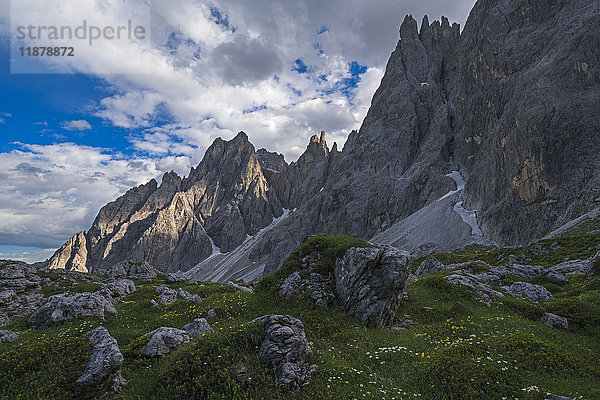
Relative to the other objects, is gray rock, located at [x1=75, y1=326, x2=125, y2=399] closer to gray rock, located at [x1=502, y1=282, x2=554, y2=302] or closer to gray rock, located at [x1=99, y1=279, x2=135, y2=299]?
A: gray rock, located at [x1=99, y1=279, x2=135, y2=299]

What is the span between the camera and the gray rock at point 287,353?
33.1 ft

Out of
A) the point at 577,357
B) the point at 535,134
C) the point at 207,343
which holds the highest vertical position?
the point at 535,134

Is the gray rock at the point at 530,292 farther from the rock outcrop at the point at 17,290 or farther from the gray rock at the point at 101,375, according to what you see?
the rock outcrop at the point at 17,290

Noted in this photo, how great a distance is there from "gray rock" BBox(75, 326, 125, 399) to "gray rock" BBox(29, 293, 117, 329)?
30.8 feet

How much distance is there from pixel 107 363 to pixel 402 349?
38.6 ft

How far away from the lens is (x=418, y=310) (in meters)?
19.7

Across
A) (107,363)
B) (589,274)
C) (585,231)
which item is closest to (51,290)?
(107,363)

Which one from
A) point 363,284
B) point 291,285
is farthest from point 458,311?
point 291,285

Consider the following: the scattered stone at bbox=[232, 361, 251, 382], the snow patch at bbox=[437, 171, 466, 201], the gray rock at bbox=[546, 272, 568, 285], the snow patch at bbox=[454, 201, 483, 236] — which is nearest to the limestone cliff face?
the snow patch at bbox=[454, 201, 483, 236]

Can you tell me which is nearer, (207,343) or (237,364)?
(237,364)

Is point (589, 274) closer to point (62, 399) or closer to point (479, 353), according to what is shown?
point (479, 353)

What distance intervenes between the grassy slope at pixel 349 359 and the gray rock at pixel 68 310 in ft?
2.78

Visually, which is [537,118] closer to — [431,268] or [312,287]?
[431,268]

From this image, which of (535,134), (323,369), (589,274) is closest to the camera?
(323,369)
